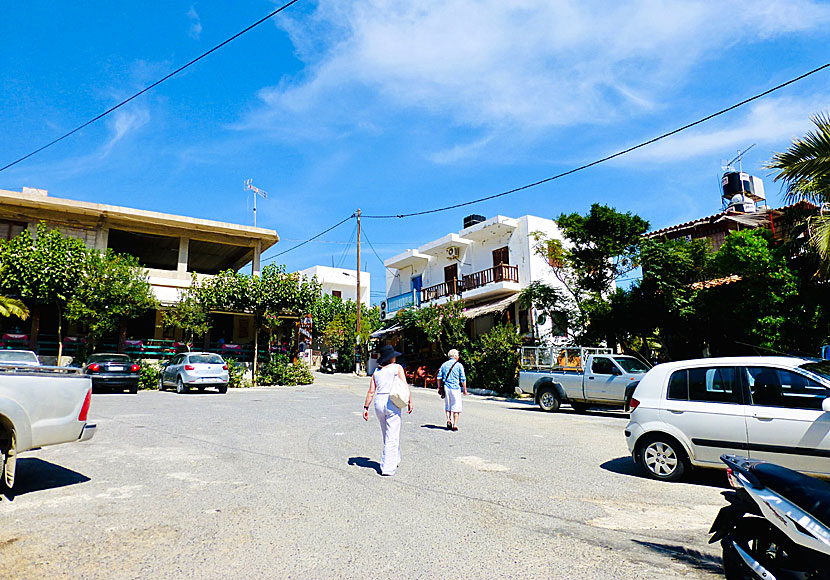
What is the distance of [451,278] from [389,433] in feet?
89.2

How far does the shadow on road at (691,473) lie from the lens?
23.6ft

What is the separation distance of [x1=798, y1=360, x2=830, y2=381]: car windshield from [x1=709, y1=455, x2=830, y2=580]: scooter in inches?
128

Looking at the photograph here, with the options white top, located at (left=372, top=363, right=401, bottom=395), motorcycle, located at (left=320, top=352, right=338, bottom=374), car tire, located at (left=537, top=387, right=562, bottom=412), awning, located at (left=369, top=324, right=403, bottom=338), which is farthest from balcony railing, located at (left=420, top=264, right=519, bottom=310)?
white top, located at (left=372, top=363, right=401, bottom=395)

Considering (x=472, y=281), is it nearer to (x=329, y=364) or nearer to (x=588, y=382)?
(x=329, y=364)

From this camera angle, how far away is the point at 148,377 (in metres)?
23.1

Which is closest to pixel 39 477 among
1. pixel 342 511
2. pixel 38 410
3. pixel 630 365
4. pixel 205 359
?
pixel 38 410

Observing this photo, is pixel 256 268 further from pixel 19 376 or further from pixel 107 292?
pixel 19 376

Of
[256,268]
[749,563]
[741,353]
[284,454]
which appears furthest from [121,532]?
[256,268]

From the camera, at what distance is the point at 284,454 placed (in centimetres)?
860

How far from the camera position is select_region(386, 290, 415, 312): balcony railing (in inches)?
1372

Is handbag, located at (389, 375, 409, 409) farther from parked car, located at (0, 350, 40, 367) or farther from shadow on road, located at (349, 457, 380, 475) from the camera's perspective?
parked car, located at (0, 350, 40, 367)

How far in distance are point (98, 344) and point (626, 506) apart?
77.0 ft

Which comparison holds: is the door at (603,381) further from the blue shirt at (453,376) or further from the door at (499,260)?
the door at (499,260)

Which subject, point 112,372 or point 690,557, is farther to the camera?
point 112,372
